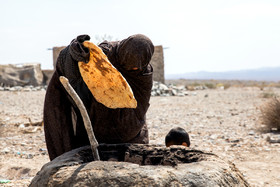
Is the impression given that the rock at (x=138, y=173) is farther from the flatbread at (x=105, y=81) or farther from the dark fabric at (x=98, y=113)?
the dark fabric at (x=98, y=113)

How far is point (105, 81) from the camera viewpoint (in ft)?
8.30

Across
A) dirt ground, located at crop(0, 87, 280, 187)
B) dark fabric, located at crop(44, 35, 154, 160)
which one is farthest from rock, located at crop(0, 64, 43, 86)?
dark fabric, located at crop(44, 35, 154, 160)

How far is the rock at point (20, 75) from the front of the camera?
66.1 ft

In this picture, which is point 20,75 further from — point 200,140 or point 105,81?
point 105,81

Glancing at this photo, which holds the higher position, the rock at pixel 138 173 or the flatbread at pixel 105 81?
the flatbread at pixel 105 81

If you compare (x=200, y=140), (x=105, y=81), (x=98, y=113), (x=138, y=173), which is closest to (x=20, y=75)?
(x=200, y=140)

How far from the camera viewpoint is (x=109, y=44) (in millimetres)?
3184

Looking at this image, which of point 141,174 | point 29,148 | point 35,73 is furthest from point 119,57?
point 35,73

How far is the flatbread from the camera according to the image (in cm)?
246

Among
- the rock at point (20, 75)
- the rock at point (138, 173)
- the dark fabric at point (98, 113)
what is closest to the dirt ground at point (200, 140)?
the dark fabric at point (98, 113)

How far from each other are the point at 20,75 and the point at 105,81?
19.4 m

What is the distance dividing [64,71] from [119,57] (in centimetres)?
48

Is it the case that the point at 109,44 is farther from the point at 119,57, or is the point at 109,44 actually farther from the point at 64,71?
the point at 64,71

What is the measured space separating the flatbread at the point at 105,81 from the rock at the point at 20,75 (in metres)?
18.9
